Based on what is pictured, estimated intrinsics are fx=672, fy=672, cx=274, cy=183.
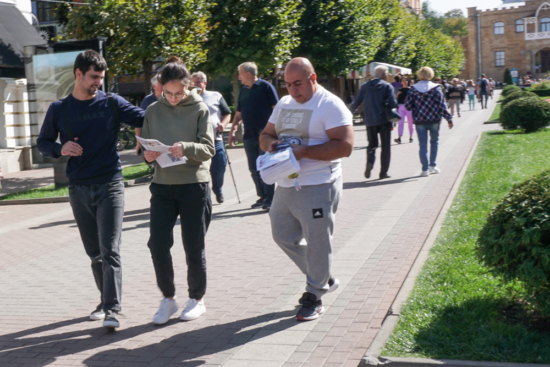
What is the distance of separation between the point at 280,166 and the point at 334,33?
928 inches

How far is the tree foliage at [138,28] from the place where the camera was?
16.2 meters

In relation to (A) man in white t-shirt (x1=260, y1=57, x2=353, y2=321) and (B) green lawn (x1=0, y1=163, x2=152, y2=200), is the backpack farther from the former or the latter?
(B) green lawn (x1=0, y1=163, x2=152, y2=200)

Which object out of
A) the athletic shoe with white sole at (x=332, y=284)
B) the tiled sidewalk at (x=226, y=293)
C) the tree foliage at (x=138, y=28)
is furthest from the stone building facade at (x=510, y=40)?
the athletic shoe with white sole at (x=332, y=284)

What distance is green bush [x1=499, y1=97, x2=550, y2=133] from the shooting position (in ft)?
59.6

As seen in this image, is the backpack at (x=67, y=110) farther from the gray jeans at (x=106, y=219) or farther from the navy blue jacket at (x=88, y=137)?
the gray jeans at (x=106, y=219)

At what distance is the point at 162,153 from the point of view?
454 cm

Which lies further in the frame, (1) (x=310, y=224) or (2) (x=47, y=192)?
(2) (x=47, y=192)

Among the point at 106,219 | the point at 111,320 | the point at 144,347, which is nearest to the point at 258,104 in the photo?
the point at 106,219

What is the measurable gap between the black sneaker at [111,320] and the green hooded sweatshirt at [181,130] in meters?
0.97

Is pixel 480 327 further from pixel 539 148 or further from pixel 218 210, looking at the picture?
pixel 539 148

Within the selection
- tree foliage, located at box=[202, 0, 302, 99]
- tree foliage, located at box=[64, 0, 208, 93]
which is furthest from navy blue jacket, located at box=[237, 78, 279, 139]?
tree foliage, located at box=[202, 0, 302, 99]

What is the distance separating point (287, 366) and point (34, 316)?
7.73 ft

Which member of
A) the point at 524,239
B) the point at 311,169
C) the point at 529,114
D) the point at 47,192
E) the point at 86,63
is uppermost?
the point at 86,63

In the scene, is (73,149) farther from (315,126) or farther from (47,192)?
(47,192)
